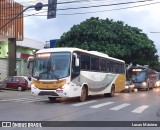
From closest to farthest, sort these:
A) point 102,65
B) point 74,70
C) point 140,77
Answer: point 74,70 < point 102,65 < point 140,77

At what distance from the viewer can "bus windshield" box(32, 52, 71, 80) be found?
20516mm

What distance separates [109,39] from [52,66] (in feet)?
87.8

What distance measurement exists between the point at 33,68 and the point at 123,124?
376 inches

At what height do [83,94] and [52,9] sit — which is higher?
[52,9]

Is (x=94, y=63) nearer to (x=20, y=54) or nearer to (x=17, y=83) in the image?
(x=17, y=83)

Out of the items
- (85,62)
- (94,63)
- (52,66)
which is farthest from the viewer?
(94,63)

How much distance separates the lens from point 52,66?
67.9 feet

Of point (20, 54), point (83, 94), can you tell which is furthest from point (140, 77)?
point (83, 94)

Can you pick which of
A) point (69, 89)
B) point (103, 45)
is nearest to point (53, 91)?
point (69, 89)

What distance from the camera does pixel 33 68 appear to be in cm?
2144

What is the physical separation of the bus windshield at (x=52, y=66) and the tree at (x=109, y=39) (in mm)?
23734

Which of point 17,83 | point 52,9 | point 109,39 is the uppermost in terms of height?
point 52,9

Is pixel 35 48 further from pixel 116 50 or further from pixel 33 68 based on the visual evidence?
pixel 33 68

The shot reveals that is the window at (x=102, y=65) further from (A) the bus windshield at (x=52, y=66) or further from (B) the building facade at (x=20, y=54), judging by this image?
(B) the building facade at (x=20, y=54)
